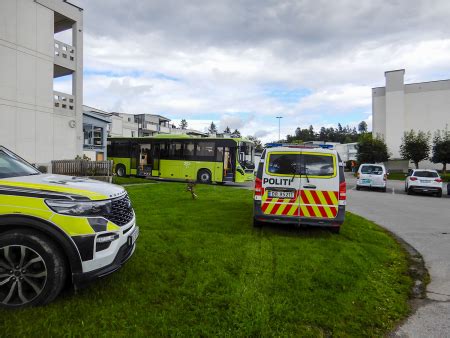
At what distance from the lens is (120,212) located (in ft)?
13.3

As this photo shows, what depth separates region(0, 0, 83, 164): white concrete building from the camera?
1738 centimetres

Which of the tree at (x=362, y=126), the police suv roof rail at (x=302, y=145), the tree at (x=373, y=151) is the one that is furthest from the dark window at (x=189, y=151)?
the tree at (x=362, y=126)

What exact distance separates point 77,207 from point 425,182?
2076 cm

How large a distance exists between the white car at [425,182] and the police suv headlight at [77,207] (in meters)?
20.5

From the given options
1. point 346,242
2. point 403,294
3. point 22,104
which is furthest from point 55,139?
point 403,294

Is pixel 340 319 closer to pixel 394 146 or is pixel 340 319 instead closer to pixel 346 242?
pixel 346 242

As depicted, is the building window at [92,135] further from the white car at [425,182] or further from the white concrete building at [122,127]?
the white concrete building at [122,127]

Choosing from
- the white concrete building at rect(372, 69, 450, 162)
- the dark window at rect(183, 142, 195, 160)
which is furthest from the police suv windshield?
the white concrete building at rect(372, 69, 450, 162)

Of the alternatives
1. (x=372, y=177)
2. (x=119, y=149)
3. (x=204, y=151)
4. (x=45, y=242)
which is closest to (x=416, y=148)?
(x=372, y=177)

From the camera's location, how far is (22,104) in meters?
18.2

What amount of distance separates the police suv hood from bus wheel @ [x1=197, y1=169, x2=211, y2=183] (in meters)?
18.3

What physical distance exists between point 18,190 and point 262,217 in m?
5.02

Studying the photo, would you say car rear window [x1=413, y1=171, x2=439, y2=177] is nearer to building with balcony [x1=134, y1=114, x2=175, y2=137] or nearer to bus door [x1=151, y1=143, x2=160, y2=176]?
bus door [x1=151, y1=143, x2=160, y2=176]

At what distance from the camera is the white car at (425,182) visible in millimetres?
19734
